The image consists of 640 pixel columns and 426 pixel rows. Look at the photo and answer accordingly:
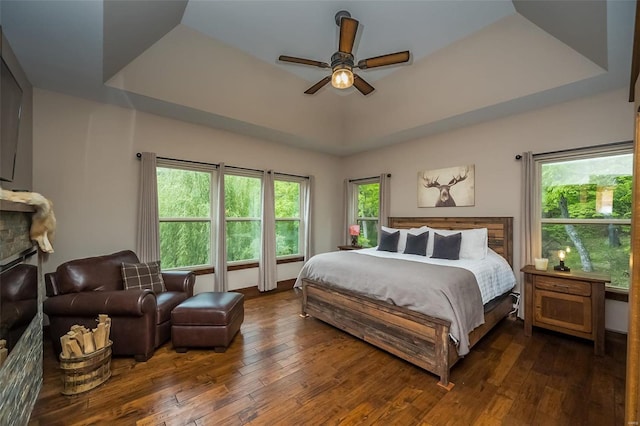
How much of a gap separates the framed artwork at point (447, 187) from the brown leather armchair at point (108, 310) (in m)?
3.93

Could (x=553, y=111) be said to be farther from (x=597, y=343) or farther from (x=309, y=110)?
(x=309, y=110)

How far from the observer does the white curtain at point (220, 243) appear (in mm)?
3975

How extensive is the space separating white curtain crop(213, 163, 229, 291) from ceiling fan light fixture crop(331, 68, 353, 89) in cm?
239

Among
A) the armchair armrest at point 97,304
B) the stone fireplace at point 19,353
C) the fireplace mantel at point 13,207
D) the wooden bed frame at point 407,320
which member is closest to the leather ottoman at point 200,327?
the armchair armrest at point 97,304

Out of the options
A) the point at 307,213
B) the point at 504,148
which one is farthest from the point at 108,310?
the point at 504,148

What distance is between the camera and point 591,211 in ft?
9.83

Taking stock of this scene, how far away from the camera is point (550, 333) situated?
2949 millimetres

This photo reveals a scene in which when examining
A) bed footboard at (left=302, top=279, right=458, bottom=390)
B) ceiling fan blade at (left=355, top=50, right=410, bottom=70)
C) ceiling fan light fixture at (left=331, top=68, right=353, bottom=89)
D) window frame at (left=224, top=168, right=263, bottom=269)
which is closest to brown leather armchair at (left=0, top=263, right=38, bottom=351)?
window frame at (left=224, top=168, right=263, bottom=269)

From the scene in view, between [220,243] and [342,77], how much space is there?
2.92 meters

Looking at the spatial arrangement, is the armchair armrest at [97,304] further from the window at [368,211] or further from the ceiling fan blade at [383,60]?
the window at [368,211]

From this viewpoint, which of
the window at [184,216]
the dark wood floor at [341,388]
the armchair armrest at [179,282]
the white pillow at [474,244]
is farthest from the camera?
the window at [184,216]

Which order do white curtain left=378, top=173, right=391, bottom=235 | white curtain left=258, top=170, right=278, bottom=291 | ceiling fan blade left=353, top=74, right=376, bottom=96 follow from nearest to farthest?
ceiling fan blade left=353, top=74, right=376, bottom=96
white curtain left=258, top=170, right=278, bottom=291
white curtain left=378, top=173, right=391, bottom=235

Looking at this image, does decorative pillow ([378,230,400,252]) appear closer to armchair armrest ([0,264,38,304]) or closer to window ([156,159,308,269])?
window ([156,159,308,269])

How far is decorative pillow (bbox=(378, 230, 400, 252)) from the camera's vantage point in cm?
389
